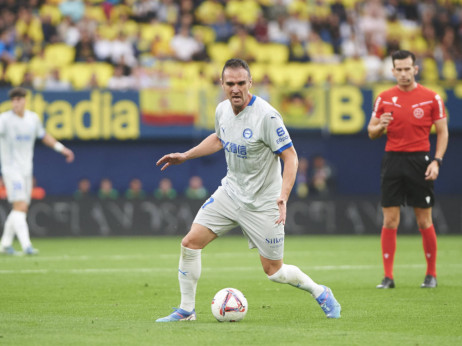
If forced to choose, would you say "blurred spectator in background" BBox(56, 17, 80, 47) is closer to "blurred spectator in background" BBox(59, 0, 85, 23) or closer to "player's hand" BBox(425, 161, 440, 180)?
"blurred spectator in background" BBox(59, 0, 85, 23)

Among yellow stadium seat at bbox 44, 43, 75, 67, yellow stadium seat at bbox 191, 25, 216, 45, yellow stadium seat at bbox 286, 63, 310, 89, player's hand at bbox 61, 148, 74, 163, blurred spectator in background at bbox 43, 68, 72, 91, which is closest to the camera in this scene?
player's hand at bbox 61, 148, 74, 163

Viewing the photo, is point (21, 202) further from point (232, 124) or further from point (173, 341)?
point (173, 341)

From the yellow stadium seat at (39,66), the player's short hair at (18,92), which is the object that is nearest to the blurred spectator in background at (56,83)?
the yellow stadium seat at (39,66)

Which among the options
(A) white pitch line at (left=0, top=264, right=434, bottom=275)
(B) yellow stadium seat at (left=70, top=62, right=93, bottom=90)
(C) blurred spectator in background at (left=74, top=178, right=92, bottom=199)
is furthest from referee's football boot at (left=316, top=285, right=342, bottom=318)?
(B) yellow stadium seat at (left=70, top=62, right=93, bottom=90)

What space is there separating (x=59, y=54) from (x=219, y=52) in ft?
13.7

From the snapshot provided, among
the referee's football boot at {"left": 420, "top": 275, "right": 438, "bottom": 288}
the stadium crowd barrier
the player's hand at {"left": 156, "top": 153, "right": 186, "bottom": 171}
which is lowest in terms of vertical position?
the stadium crowd barrier

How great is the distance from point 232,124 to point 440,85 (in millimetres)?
15198

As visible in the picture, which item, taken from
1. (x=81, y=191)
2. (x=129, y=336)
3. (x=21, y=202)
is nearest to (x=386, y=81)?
(x=81, y=191)

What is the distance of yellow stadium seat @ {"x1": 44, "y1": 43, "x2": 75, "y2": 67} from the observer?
2183 cm

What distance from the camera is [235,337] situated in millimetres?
6383

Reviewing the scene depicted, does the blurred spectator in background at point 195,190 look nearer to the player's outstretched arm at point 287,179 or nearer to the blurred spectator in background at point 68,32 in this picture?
the blurred spectator in background at point 68,32

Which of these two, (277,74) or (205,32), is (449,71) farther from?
(205,32)

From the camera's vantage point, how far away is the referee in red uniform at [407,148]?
32.6ft

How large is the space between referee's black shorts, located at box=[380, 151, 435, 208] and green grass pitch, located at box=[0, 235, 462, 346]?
39.8 inches
